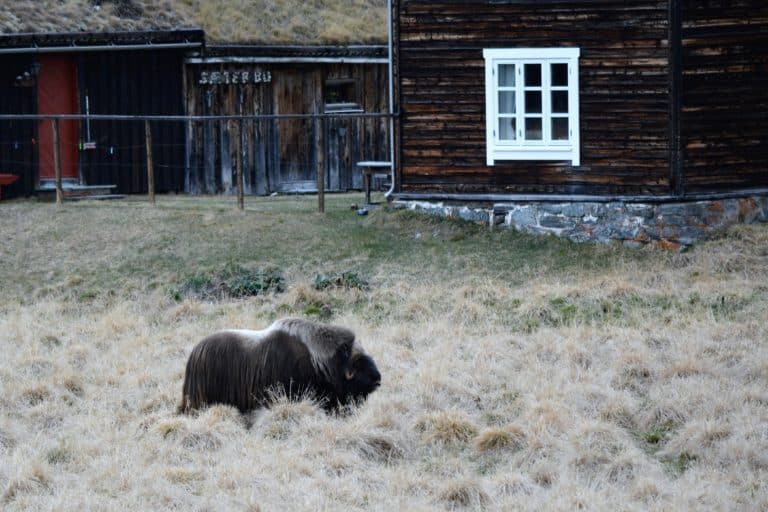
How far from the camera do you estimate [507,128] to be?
1900 centimetres

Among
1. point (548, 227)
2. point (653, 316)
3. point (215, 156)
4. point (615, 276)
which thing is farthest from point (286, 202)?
point (653, 316)

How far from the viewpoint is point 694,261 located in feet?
55.3

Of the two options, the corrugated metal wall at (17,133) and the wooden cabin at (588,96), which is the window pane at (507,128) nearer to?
the wooden cabin at (588,96)

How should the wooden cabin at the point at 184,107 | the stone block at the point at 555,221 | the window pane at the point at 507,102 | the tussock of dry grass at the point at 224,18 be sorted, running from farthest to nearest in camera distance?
the tussock of dry grass at the point at 224,18
the wooden cabin at the point at 184,107
the window pane at the point at 507,102
the stone block at the point at 555,221

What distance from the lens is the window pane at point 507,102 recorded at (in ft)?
62.0

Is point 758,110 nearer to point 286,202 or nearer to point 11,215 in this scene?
point 286,202

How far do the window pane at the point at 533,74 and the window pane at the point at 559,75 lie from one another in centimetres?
23

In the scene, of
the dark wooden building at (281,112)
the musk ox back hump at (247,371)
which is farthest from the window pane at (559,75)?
the musk ox back hump at (247,371)

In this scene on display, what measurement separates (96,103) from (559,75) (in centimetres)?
958

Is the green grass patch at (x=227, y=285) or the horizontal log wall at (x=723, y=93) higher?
the horizontal log wall at (x=723, y=93)

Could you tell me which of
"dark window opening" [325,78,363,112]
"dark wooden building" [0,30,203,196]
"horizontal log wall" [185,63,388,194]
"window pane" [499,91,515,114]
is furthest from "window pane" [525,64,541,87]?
"dark wooden building" [0,30,203,196]

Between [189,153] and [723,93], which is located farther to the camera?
[189,153]

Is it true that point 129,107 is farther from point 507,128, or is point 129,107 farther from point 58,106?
point 507,128

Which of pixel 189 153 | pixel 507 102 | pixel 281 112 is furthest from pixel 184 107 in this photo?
pixel 507 102
